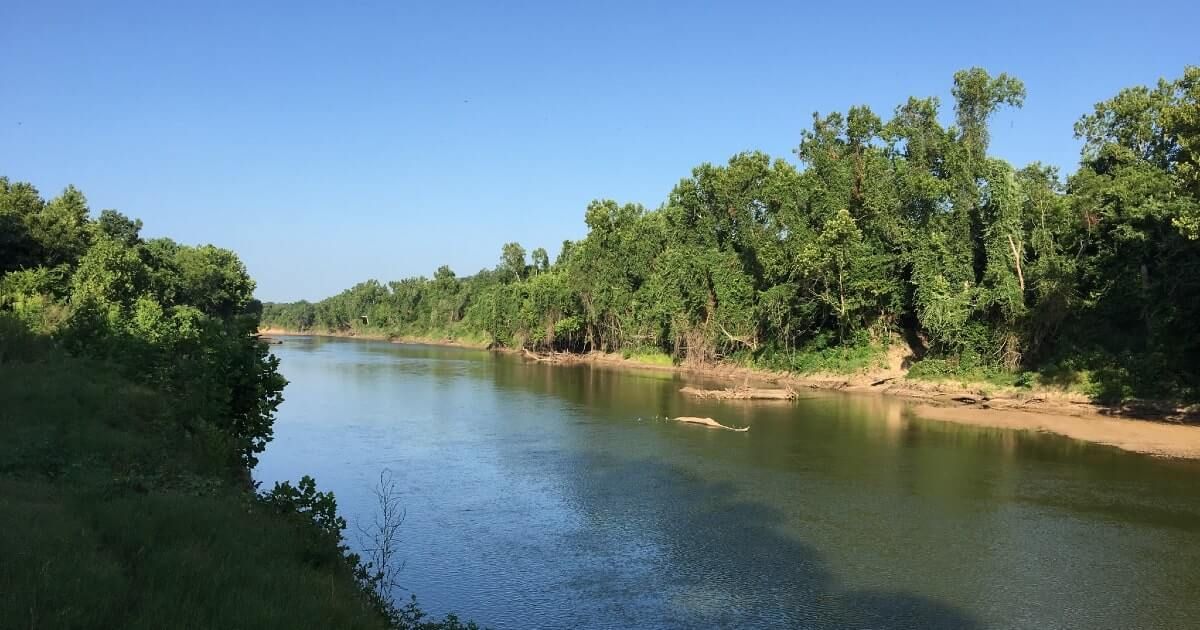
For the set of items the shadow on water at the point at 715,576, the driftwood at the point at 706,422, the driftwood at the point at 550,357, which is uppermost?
the driftwood at the point at 550,357

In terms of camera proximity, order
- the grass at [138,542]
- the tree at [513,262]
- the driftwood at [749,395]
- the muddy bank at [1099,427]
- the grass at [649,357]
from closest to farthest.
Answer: the grass at [138,542]
the muddy bank at [1099,427]
the driftwood at [749,395]
the grass at [649,357]
the tree at [513,262]

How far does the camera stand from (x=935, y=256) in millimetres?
47344

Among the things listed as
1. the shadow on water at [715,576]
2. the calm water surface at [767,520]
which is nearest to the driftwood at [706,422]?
the calm water surface at [767,520]

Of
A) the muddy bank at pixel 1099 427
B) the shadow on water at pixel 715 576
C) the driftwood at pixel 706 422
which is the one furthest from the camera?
the driftwood at pixel 706 422

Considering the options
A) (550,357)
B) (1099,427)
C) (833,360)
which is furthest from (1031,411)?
(550,357)

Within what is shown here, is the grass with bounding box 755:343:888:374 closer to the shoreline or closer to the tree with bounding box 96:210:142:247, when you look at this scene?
the shoreline

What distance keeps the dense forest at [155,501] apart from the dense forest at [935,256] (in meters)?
30.6

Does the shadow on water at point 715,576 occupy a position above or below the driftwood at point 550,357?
below

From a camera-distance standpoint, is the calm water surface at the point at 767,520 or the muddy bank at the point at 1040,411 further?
the muddy bank at the point at 1040,411

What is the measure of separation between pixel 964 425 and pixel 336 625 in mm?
33111

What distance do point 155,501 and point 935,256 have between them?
47133 millimetres

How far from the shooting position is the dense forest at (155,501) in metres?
6.50

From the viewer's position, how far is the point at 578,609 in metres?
12.2

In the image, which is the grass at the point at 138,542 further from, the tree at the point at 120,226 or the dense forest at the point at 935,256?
the tree at the point at 120,226
